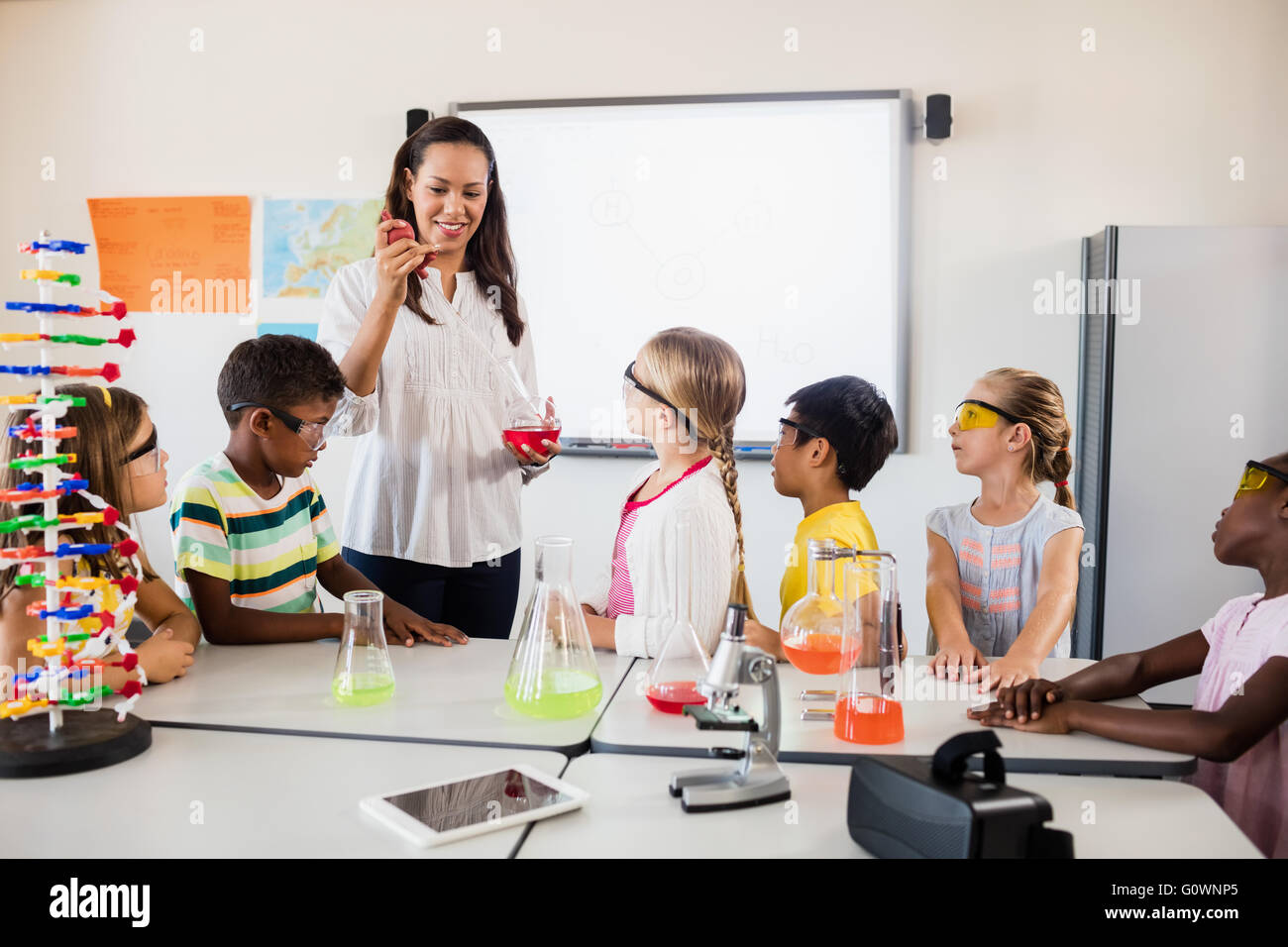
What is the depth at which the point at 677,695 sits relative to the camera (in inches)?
56.6

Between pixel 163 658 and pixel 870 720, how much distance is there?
3.64 feet

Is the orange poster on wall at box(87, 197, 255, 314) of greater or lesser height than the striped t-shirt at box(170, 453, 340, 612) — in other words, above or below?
above

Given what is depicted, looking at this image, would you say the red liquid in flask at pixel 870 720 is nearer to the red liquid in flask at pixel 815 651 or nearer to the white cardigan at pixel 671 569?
the red liquid in flask at pixel 815 651

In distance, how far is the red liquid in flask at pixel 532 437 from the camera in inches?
81.8

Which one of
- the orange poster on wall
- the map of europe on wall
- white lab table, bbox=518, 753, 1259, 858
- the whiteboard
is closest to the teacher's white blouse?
white lab table, bbox=518, 753, 1259, 858

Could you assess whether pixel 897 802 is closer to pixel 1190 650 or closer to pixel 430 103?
pixel 1190 650

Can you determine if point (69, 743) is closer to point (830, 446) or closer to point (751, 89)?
point (830, 446)

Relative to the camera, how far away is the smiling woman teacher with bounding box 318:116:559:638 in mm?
2170

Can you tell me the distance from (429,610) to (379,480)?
1.03ft

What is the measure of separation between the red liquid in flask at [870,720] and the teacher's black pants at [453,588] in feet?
3.51

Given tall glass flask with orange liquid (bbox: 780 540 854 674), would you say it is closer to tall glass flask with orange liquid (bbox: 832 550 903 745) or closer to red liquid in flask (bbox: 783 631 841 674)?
red liquid in flask (bbox: 783 631 841 674)

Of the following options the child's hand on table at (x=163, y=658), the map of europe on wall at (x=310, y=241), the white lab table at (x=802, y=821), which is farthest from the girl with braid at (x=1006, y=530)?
the map of europe on wall at (x=310, y=241)

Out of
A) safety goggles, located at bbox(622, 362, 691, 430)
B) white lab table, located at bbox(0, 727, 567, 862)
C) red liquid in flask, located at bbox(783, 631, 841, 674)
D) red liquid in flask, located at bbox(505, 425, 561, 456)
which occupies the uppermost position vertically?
Answer: safety goggles, located at bbox(622, 362, 691, 430)

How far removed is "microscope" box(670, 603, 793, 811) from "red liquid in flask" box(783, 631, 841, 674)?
0.37m
